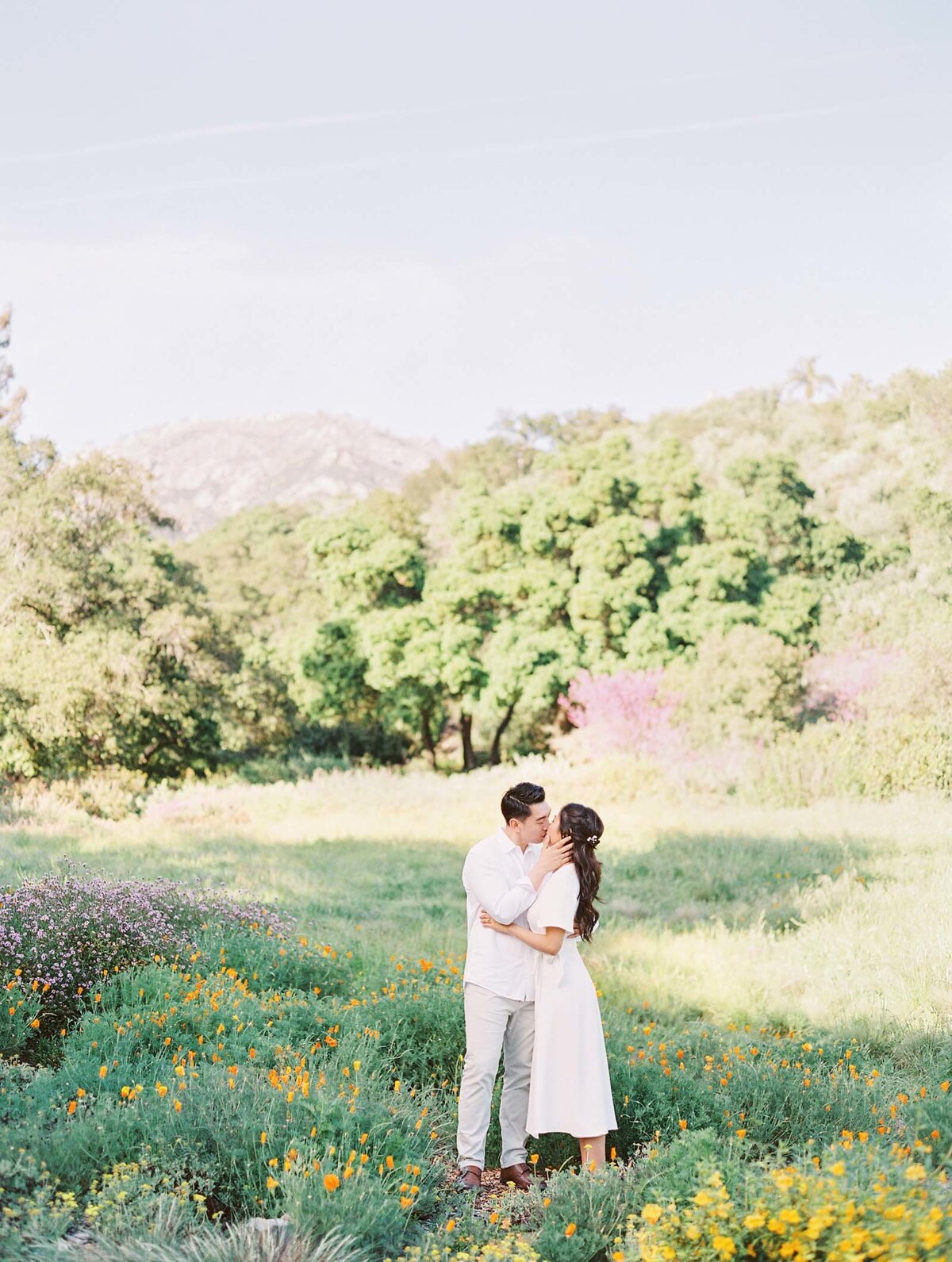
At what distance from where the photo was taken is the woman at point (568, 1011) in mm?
4262

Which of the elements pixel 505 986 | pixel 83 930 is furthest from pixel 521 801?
pixel 83 930

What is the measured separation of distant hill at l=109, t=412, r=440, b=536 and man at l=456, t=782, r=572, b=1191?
12213cm

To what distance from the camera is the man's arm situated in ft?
14.3

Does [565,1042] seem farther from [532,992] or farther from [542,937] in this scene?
[542,937]

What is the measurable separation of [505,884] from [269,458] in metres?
170

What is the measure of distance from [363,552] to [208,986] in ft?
64.1

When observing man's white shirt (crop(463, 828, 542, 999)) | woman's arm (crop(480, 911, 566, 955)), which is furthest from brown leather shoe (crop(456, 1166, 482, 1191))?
woman's arm (crop(480, 911, 566, 955))

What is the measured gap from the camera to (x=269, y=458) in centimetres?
16850

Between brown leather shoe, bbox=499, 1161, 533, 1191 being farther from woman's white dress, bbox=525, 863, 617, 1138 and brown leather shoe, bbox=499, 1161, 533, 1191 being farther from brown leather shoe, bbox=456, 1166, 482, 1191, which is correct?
woman's white dress, bbox=525, 863, 617, 1138

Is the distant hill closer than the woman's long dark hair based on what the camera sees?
No

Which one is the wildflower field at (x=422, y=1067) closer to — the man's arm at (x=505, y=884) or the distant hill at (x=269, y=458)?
the man's arm at (x=505, y=884)

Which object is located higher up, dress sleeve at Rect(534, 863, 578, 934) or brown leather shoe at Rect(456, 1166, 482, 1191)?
dress sleeve at Rect(534, 863, 578, 934)

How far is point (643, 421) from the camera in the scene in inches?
2157

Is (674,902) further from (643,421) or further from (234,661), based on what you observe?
(643,421)
